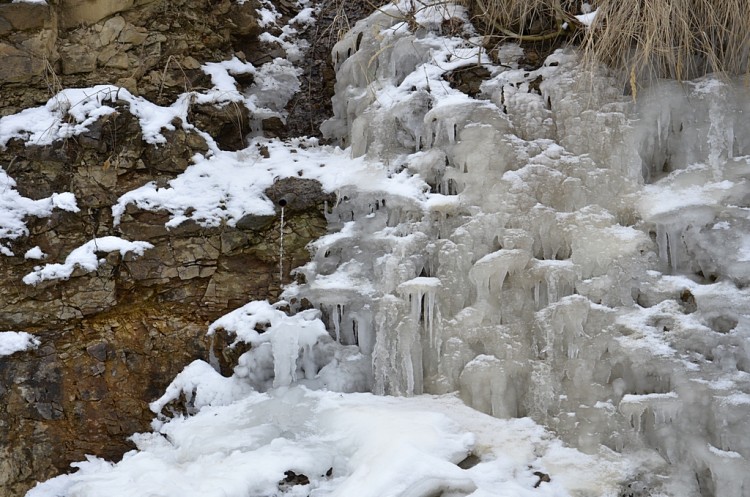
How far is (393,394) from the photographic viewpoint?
177 inches

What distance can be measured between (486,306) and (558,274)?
52 cm

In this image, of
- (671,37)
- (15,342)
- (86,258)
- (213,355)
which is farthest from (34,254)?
(671,37)

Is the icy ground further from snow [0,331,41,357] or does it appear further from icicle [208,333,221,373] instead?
snow [0,331,41,357]

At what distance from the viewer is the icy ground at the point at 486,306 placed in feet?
12.3

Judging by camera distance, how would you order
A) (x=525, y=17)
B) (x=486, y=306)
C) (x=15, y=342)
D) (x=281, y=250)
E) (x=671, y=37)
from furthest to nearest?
(x=525, y=17), (x=281, y=250), (x=15, y=342), (x=671, y=37), (x=486, y=306)

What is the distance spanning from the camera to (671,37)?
15.3 ft

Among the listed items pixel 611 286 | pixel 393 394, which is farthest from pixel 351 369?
pixel 611 286

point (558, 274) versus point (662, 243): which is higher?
point (662, 243)

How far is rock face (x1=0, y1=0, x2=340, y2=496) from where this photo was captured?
479 centimetres

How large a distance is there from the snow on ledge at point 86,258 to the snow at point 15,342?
0.38 m

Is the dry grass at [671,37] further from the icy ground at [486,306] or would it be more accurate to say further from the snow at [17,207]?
the snow at [17,207]

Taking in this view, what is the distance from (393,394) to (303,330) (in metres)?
0.80

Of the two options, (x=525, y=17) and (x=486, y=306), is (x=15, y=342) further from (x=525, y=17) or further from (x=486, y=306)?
(x=525, y=17)

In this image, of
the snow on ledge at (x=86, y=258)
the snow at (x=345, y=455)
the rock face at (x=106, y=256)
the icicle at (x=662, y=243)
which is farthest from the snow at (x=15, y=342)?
the icicle at (x=662, y=243)
